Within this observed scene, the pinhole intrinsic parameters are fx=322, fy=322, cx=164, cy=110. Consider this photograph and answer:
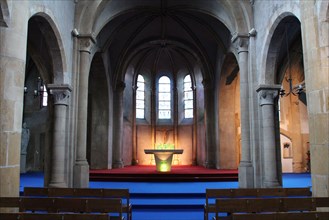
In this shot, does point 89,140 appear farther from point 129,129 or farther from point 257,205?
point 257,205

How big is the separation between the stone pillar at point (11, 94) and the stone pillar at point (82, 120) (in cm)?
506

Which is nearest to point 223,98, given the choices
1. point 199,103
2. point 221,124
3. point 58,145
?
point 221,124

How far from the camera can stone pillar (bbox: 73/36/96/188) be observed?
444 inches


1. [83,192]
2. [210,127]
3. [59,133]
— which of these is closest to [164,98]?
[210,127]

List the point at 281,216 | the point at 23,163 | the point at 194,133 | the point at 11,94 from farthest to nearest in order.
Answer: the point at 194,133 → the point at 23,163 → the point at 11,94 → the point at 281,216

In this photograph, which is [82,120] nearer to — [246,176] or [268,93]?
[246,176]

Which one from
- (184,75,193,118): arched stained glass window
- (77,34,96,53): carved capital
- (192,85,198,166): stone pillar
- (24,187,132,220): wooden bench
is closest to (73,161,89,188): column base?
(77,34,96,53): carved capital

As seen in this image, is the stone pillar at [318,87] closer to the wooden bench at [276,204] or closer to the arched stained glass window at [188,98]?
the wooden bench at [276,204]

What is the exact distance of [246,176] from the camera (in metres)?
11.3

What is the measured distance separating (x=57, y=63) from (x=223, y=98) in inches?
414

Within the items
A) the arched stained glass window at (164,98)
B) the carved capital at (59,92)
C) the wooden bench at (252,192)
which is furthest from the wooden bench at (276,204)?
the arched stained glass window at (164,98)

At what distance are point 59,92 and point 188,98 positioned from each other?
1432 cm

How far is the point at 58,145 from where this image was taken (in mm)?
10781

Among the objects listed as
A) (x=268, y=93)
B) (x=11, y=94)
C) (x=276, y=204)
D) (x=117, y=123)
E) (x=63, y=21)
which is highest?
(x=63, y=21)
